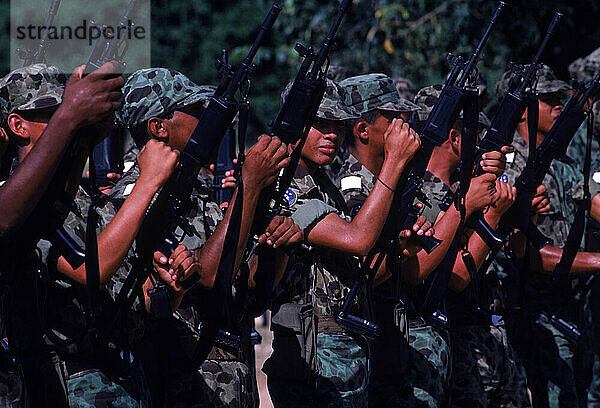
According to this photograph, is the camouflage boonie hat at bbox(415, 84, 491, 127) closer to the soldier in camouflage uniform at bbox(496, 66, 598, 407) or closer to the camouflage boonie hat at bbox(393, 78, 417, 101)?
the soldier in camouflage uniform at bbox(496, 66, 598, 407)

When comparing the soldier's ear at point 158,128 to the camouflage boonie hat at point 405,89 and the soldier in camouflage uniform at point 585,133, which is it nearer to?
the soldier in camouflage uniform at point 585,133

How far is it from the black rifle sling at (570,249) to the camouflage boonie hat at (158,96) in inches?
105

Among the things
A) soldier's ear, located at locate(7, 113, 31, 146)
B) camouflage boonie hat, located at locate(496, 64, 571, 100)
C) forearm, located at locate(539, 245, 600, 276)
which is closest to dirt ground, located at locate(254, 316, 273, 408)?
forearm, located at locate(539, 245, 600, 276)

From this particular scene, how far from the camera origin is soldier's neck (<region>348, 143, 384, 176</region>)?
4.81 meters

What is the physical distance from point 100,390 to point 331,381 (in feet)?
3.86

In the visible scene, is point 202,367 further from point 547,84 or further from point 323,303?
point 547,84

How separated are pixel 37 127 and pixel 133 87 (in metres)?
0.63

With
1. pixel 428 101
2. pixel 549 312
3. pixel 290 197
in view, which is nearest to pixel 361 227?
pixel 290 197

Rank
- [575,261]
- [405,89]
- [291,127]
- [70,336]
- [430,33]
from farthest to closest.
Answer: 1. [430,33]
2. [405,89]
3. [575,261]
4. [291,127]
5. [70,336]

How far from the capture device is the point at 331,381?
427 cm

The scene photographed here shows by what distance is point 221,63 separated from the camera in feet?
12.6

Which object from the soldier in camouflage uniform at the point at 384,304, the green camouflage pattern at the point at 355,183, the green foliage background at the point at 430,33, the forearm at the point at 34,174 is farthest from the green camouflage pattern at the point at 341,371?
the green foliage background at the point at 430,33

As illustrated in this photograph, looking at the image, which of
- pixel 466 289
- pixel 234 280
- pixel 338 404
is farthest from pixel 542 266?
pixel 234 280

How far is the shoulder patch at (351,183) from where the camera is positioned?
186 inches
